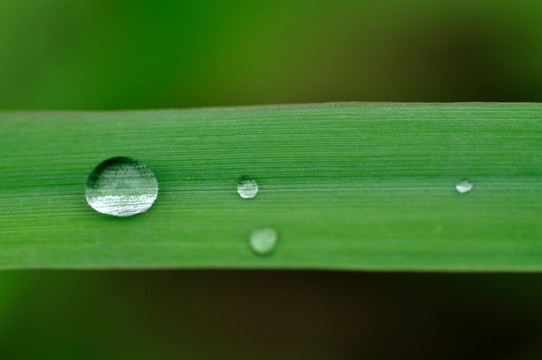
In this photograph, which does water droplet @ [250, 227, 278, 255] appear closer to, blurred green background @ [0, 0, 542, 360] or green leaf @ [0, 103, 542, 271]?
green leaf @ [0, 103, 542, 271]

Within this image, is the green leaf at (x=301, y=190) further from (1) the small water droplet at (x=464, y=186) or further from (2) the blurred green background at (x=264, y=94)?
(2) the blurred green background at (x=264, y=94)

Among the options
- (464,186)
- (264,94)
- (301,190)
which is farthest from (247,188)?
(264,94)

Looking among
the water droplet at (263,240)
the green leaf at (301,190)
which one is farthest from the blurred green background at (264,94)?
the water droplet at (263,240)

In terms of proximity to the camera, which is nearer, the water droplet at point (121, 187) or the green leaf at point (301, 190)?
the green leaf at point (301, 190)

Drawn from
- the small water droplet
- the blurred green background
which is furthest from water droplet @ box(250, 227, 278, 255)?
the blurred green background

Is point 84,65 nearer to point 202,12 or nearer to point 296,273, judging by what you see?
point 202,12
